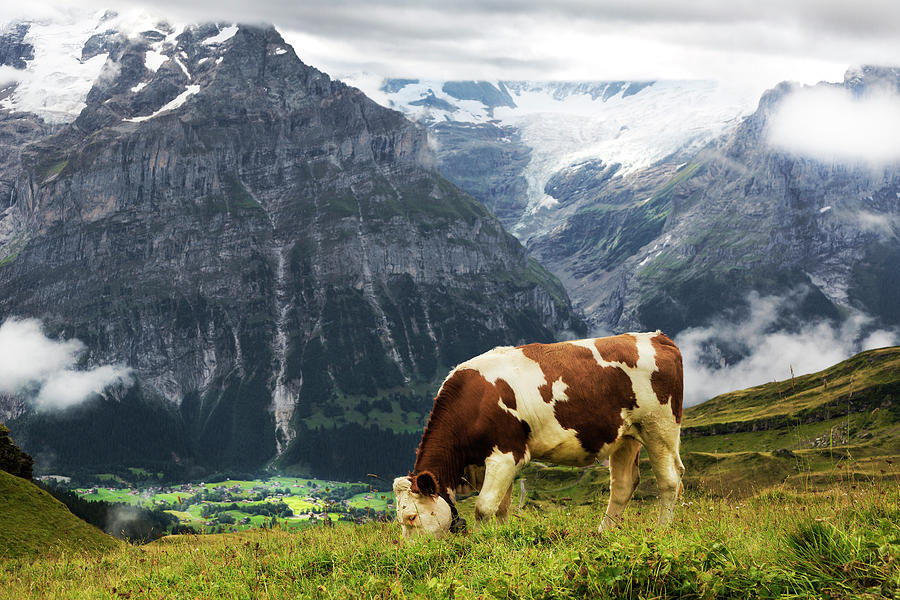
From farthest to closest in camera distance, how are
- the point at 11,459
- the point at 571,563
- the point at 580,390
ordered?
the point at 11,459 < the point at 580,390 < the point at 571,563

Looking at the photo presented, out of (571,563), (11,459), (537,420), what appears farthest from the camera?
(11,459)

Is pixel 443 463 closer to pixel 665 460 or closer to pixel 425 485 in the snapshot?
pixel 425 485

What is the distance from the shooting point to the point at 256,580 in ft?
47.6

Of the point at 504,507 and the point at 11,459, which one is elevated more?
the point at 504,507

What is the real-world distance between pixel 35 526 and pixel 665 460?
49.5m

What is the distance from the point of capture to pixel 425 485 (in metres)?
18.5

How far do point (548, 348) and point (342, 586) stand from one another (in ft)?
33.2

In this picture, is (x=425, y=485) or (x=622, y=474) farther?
(x=622, y=474)

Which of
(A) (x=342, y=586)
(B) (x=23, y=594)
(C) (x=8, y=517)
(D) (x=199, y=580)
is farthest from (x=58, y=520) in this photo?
(A) (x=342, y=586)

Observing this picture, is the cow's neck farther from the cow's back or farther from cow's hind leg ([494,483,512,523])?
the cow's back

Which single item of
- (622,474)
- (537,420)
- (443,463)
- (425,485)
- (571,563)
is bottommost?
(622,474)

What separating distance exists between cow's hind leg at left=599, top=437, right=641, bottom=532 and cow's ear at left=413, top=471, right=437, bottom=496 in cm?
583

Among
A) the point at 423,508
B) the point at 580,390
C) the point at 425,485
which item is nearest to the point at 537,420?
the point at 580,390

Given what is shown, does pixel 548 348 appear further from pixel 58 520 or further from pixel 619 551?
pixel 58 520
